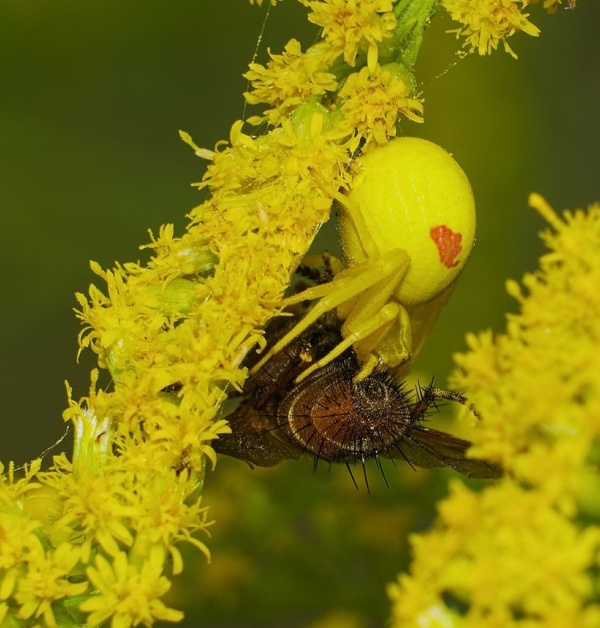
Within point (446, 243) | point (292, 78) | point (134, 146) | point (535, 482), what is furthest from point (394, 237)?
point (134, 146)

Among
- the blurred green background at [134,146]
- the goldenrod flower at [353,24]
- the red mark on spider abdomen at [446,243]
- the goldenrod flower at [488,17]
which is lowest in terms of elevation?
the red mark on spider abdomen at [446,243]

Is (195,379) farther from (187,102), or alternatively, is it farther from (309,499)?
(187,102)

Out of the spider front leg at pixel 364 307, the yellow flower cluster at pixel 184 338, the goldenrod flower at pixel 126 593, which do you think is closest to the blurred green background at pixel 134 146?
the spider front leg at pixel 364 307

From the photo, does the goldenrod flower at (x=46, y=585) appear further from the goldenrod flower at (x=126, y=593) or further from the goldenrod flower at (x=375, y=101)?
the goldenrod flower at (x=375, y=101)

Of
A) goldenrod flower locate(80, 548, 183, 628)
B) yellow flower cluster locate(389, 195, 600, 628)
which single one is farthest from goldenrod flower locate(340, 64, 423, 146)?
goldenrod flower locate(80, 548, 183, 628)

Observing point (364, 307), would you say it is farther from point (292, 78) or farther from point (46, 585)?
point (46, 585)

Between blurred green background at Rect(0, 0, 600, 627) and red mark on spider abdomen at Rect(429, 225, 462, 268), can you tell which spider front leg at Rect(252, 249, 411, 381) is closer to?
red mark on spider abdomen at Rect(429, 225, 462, 268)

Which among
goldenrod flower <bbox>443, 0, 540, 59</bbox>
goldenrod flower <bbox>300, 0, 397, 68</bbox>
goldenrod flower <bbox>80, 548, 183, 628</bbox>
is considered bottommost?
goldenrod flower <bbox>80, 548, 183, 628</bbox>
